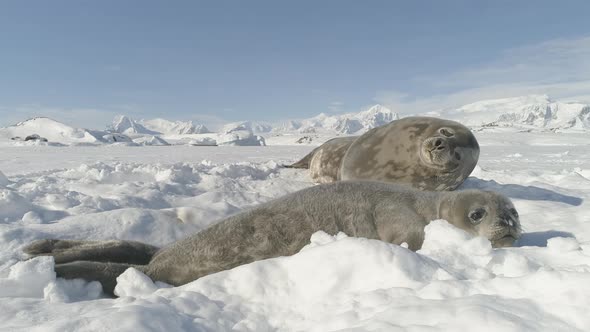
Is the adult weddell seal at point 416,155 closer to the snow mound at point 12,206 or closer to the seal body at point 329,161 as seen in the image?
the seal body at point 329,161

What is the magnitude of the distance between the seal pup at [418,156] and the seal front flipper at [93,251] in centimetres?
237

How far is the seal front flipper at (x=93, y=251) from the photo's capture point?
2.32 metres

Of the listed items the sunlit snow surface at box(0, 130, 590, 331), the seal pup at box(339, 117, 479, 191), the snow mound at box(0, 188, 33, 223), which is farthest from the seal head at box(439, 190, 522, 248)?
the snow mound at box(0, 188, 33, 223)

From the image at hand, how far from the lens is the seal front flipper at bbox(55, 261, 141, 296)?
1956 mm

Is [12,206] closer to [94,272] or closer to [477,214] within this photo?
[94,272]

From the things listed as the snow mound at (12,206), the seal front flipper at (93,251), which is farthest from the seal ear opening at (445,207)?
the snow mound at (12,206)

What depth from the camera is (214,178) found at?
5.01 meters

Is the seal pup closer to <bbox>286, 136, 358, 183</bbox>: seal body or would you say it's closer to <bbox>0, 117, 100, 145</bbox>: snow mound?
<bbox>286, 136, 358, 183</bbox>: seal body

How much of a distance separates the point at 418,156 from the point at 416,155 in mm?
26

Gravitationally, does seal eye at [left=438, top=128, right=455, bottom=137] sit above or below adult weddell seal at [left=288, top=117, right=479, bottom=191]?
above

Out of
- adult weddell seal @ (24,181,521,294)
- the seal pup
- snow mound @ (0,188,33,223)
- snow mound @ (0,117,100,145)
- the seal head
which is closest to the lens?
adult weddell seal @ (24,181,521,294)

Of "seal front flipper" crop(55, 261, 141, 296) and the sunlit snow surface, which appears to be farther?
"seal front flipper" crop(55, 261, 141, 296)

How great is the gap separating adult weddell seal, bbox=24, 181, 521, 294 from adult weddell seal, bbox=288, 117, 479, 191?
1.34m

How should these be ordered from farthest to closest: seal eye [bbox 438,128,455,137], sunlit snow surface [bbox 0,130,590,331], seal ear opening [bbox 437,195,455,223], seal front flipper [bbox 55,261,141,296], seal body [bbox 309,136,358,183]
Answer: seal body [bbox 309,136,358,183] < seal eye [bbox 438,128,455,137] < seal ear opening [bbox 437,195,455,223] < seal front flipper [bbox 55,261,141,296] < sunlit snow surface [bbox 0,130,590,331]
